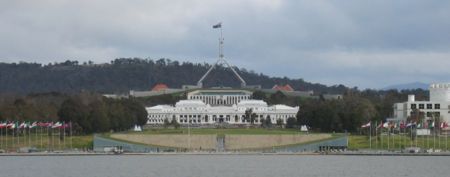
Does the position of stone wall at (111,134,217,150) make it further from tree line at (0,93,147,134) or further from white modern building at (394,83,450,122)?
white modern building at (394,83,450,122)

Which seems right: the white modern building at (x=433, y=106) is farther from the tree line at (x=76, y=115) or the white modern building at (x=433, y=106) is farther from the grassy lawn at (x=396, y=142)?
the tree line at (x=76, y=115)

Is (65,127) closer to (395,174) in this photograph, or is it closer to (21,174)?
(21,174)

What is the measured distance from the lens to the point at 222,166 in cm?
8638

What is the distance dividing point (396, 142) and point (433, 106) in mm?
35902

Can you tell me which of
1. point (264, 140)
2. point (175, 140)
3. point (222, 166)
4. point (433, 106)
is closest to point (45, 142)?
point (175, 140)

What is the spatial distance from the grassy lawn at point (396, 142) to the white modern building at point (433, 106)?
28.6 m

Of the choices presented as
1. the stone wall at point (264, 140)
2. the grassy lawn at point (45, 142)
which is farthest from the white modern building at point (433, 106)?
the grassy lawn at point (45, 142)

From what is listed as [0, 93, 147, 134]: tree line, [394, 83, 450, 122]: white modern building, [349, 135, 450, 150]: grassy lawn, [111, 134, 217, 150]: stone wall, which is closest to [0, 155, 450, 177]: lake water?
[349, 135, 450, 150]: grassy lawn

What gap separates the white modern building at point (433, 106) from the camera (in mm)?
150000

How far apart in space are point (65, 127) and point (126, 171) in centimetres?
4171

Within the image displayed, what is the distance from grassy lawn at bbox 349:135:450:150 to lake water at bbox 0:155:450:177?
39.0 ft

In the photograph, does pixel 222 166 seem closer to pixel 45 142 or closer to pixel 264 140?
pixel 264 140

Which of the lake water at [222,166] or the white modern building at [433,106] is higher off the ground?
the white modern building at [433,106]

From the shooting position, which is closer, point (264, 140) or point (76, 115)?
point (264, 140)
